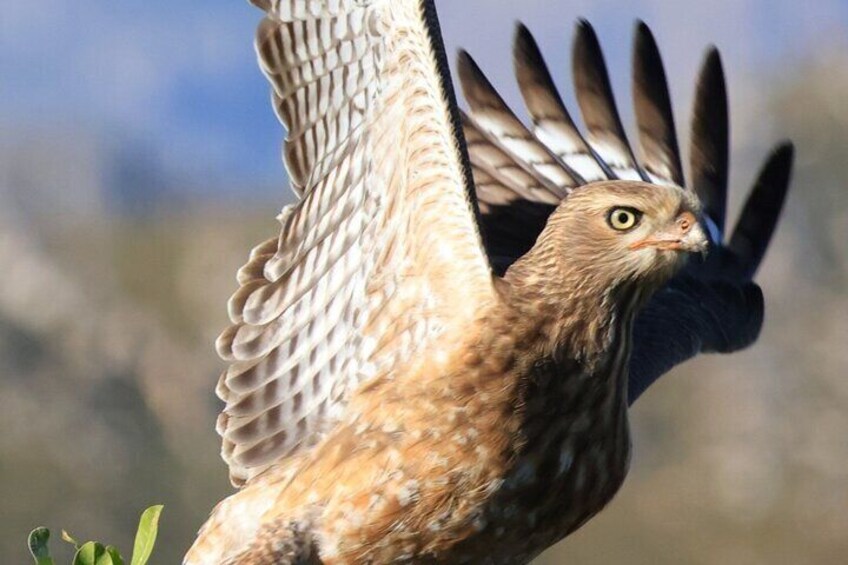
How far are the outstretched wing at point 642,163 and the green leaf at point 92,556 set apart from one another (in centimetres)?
307

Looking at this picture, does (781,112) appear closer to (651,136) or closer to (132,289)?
(132,289)

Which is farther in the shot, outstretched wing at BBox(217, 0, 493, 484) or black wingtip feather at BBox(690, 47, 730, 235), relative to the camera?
black wingtip feather at BBox(690, 47, 730, 235)

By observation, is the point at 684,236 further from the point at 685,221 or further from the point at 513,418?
the point at 513,418

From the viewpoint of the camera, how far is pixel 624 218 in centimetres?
616

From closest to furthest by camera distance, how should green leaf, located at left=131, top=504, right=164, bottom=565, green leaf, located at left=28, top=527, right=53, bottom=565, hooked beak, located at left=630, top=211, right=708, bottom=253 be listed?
green leaf, located at left=28, top=527, right=53, bottom=565
green leaf, located at left=131, top=504, right=164, bottom=565
hooked beak, located at left=630, top=211, right=708, bottom=253

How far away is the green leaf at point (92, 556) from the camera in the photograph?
5.00m

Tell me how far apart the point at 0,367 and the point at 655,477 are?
888 cm

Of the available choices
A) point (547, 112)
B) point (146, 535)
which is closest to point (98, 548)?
point (146, 535)

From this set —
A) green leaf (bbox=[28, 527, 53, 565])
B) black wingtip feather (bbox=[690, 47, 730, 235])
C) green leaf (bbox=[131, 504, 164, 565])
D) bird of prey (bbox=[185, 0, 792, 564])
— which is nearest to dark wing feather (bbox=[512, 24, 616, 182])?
black wingtip feather (bbox=[690, 47, 730, 235])

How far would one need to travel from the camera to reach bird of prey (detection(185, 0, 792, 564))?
19.8 ft

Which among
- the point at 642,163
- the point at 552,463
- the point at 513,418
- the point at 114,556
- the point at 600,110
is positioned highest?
the point at 600,110

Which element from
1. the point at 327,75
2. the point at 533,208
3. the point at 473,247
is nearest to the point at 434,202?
the point at 473,247

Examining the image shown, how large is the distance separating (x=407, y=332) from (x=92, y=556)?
1611 mm

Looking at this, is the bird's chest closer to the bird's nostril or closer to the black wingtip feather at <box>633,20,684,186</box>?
the bird's nostril
